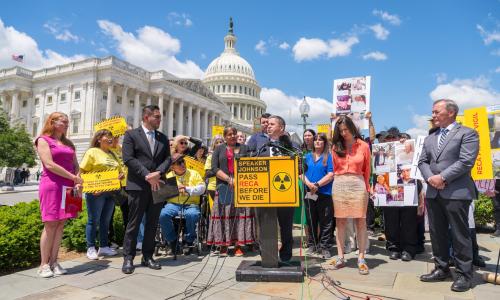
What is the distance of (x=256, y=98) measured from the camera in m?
116

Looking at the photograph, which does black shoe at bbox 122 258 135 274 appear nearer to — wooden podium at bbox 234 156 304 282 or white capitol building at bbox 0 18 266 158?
wooden podium at bbox 234 156 304 282

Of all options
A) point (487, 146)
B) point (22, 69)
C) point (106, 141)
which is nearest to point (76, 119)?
point (22, 69)

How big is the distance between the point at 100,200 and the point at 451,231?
18.4ft

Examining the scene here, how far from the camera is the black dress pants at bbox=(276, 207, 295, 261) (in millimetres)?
5754

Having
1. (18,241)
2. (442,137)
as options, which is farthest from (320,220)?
(18,241)

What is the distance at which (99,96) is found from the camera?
59.9 meters

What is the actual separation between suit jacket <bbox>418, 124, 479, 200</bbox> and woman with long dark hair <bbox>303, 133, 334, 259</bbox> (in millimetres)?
1923

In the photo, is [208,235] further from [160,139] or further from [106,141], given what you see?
[106,141]

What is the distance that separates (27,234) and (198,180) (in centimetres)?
291

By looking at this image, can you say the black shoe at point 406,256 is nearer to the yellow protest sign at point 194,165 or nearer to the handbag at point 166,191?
the handbag at point 166,191

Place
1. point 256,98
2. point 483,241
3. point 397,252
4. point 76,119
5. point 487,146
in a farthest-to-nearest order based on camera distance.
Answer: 1. point 256,98
2. point 76,119
3. point 483,241
4. point 397,252
5. point 487,146

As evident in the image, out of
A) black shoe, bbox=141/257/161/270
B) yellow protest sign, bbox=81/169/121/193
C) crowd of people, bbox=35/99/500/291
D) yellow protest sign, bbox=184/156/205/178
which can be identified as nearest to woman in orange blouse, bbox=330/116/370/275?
crowd of people, bbox=35/99/500/291

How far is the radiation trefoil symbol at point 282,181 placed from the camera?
5.07 meters

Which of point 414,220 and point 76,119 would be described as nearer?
point 414,220
